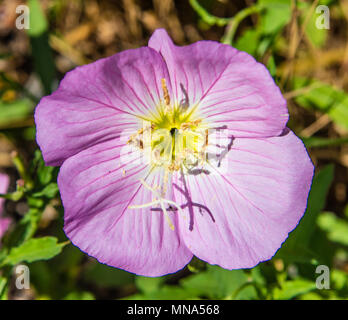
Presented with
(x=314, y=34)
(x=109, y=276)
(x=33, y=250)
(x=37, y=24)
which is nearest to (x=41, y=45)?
(x=37, y=24)

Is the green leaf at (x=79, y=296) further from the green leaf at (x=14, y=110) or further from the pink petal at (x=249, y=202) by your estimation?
the green leaf at (x=14, y=110)

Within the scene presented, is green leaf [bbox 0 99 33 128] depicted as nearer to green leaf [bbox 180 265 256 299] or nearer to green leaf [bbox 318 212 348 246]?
green leaf [bbox 180 265 256 299]

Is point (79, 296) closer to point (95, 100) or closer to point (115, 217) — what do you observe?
point (115, 217)

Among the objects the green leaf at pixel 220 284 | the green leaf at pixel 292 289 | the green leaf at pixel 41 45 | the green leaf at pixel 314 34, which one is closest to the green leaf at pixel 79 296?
the green leaf at pixel 220 284

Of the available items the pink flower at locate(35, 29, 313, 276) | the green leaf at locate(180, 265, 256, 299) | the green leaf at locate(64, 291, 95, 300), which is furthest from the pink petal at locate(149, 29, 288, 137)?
the green leaf at locate(64, 291, 95, 300)

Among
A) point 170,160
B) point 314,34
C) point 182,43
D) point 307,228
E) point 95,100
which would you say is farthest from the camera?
point 182,43
